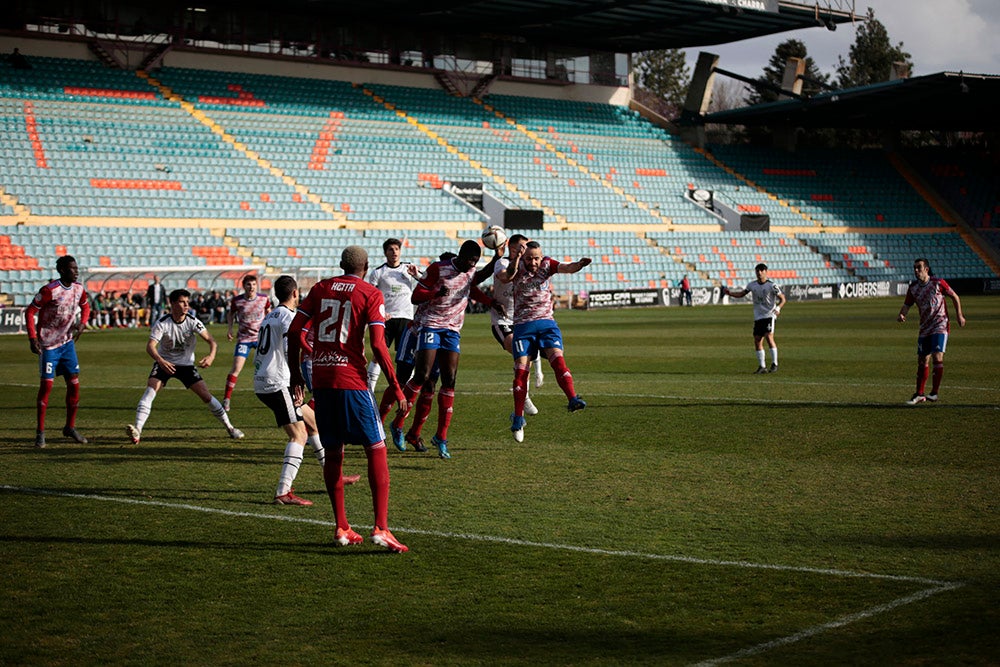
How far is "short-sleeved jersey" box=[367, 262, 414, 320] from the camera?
14.7 m

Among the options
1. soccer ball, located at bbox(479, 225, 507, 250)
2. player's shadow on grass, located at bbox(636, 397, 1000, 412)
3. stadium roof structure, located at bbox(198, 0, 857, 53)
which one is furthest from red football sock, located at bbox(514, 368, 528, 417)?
stadium roof structure, located at bbox(198, 0, 857, 53)

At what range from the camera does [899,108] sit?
62312mm

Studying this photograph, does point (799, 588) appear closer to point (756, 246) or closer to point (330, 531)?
point (330, 531)

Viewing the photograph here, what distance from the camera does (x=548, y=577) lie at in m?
7.19

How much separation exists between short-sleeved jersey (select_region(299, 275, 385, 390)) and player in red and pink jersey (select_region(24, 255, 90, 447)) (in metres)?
6.52

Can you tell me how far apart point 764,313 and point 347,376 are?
15.0 meters

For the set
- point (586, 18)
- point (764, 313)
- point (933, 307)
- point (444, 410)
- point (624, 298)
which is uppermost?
point (586, 18)

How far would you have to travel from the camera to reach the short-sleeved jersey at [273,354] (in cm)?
1048

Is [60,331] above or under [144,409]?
above

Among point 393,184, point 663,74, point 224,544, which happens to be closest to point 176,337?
point 224,544

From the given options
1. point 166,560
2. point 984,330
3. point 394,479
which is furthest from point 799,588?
point 984,330

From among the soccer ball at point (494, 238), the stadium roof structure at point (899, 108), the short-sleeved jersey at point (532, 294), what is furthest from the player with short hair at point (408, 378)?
the stadium roof structure at point (899, 108)

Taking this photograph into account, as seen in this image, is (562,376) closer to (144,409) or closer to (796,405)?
(796,405)

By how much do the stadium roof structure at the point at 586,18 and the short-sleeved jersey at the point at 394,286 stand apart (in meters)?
39.0
